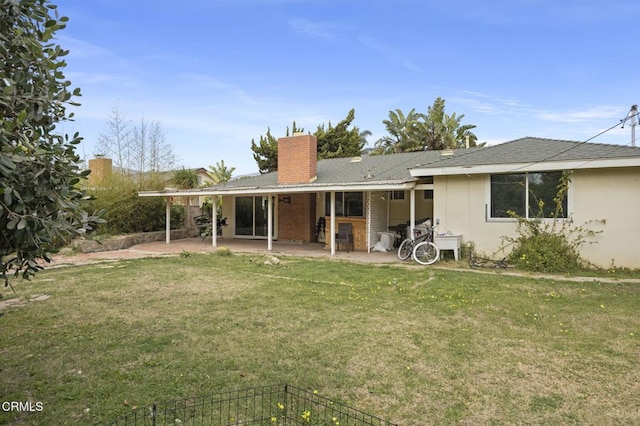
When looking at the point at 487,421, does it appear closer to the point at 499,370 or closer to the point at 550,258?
the point at 499,370

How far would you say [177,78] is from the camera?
52.1 ft

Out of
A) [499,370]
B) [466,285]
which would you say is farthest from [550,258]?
[499,370]

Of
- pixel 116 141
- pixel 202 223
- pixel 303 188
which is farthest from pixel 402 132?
pixel 116 141

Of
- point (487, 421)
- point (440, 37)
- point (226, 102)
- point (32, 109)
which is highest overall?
point (440, 37)

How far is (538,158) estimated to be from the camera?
9969mm

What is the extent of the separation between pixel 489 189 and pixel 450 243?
185 cm

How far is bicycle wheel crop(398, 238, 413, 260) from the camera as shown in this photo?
37.4ft

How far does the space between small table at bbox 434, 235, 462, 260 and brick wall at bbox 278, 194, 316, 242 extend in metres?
6.80

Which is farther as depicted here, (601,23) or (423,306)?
(601,23)

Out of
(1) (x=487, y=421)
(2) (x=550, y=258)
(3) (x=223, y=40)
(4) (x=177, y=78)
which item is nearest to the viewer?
(1) (x=487, y=421)

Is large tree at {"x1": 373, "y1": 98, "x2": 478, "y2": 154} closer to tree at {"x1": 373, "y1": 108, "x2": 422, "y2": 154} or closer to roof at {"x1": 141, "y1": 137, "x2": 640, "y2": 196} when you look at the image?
tree at {"x1": 373, "y1": 108, "x2": 422, "y2": 154}

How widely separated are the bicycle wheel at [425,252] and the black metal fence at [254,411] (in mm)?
7764

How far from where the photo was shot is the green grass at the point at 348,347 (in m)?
3.32

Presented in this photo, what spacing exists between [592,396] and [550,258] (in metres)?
6.78
